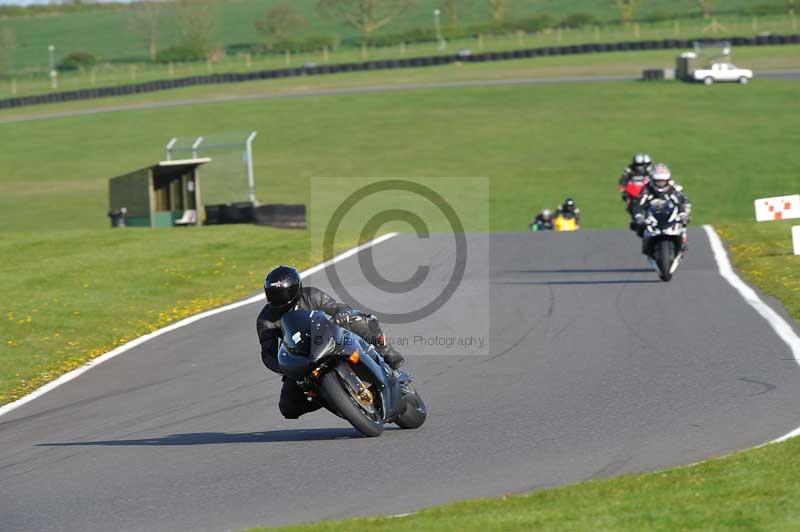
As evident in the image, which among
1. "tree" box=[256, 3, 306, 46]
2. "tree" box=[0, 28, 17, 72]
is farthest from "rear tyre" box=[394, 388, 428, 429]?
"tree" box=[256, 3, 306, 46]

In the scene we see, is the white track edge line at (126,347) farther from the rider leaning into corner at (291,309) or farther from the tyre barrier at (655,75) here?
the tyre barrier at (655,75)

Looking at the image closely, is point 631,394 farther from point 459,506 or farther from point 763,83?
point 763,83

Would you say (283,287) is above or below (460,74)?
above

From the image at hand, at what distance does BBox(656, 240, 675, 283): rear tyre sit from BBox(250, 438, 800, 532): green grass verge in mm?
10381

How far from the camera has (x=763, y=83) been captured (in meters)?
62.4

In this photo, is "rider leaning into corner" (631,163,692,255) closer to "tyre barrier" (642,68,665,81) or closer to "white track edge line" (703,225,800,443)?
"white track edge line" (703,225,800,443)

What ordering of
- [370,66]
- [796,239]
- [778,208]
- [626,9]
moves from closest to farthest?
[796,239]
[778,208]
[370,66]
[626,9]

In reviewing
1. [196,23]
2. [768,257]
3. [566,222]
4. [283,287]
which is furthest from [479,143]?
[196,23]

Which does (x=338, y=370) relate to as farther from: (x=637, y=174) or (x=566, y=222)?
(x=566, y=222)

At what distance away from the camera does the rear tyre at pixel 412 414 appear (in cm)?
920

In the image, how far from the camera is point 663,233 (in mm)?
18141

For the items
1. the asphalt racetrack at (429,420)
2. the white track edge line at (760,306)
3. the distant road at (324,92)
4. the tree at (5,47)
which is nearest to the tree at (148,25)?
the tree at (5,47)

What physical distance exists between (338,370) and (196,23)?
9880 centimetres

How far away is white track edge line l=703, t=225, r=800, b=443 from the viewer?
12.0 meters
